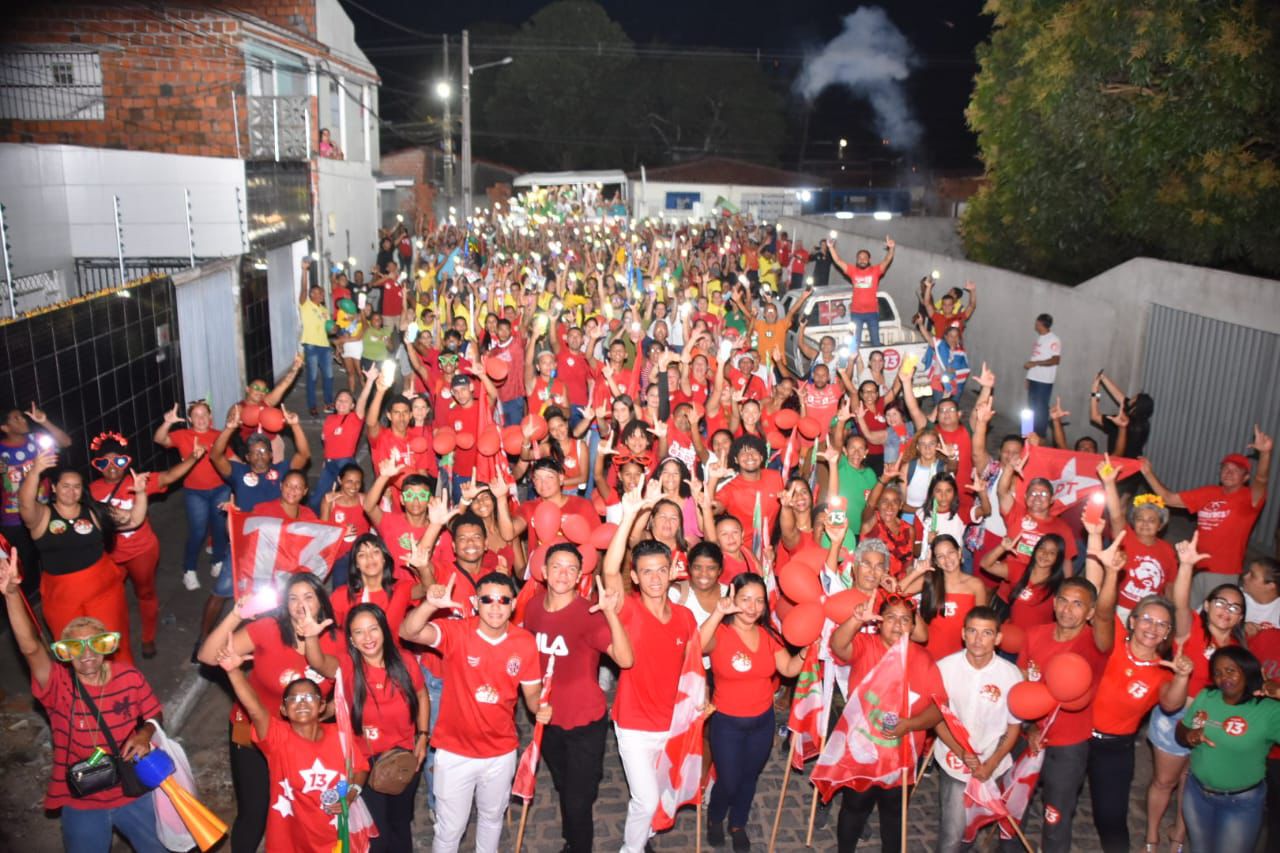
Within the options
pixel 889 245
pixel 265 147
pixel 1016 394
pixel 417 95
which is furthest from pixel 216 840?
pixel 417 95

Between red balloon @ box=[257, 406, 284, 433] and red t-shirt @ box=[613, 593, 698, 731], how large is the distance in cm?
426

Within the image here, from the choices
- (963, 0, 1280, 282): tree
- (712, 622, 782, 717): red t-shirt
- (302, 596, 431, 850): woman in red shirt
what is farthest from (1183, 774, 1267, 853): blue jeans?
(963, 0, 1280, 282): tree

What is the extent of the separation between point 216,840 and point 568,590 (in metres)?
2.06

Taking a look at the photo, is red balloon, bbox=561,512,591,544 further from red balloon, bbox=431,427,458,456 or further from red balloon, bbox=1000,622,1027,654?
red balloon, bbox=1000,622,1027,654

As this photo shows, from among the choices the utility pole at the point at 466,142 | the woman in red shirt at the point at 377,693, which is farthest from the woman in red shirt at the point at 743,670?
the utility pole at the point at 466,142

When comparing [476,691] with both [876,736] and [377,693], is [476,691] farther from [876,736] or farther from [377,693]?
[876,736]

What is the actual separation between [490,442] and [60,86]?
15.9 m

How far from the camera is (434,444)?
25.2 ft

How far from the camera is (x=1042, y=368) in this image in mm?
12312

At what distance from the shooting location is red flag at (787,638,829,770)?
5590 mm

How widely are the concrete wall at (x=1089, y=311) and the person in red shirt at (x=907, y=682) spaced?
695 cm

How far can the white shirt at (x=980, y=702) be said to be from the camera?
488cm

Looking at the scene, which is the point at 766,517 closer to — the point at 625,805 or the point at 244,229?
the point at 625,805

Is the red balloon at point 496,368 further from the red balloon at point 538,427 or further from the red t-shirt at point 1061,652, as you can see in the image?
the red t-shirt at point 1061,652
